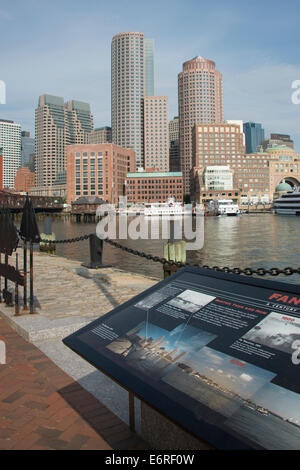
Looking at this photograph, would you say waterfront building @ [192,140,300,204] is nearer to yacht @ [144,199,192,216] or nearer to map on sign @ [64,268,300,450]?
yacht @ [144,199,192,216]

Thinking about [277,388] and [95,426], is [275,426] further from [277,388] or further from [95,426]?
[95,426]

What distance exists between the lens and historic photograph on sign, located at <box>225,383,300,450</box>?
6.70 ft

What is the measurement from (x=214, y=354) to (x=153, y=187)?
16298 centimetres

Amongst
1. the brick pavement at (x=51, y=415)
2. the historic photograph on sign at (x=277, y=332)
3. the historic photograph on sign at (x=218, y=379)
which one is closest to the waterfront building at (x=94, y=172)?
the brick pavement at (x=51, y=415)

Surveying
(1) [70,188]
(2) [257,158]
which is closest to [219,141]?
(2) [257,158]

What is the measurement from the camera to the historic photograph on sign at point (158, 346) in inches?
110

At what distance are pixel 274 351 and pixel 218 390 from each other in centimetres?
47

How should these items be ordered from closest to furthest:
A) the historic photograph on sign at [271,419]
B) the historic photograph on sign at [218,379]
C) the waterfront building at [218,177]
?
1. the historic photograph on sign at [271,419]
2. the historic photograph on sign at [218,379]
3. the waterfront building at [218,177]

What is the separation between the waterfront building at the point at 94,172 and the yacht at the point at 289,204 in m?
73.7

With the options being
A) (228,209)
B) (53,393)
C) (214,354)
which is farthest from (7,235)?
(228,209)

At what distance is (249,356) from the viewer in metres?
2.61

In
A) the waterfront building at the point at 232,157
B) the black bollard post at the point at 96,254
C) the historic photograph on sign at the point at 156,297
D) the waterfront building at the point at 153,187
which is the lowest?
the black bollard post at the point at 96,254

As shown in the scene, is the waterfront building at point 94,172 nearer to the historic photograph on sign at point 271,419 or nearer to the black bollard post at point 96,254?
the black bollard post at point 96,254

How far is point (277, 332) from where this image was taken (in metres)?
2.73
